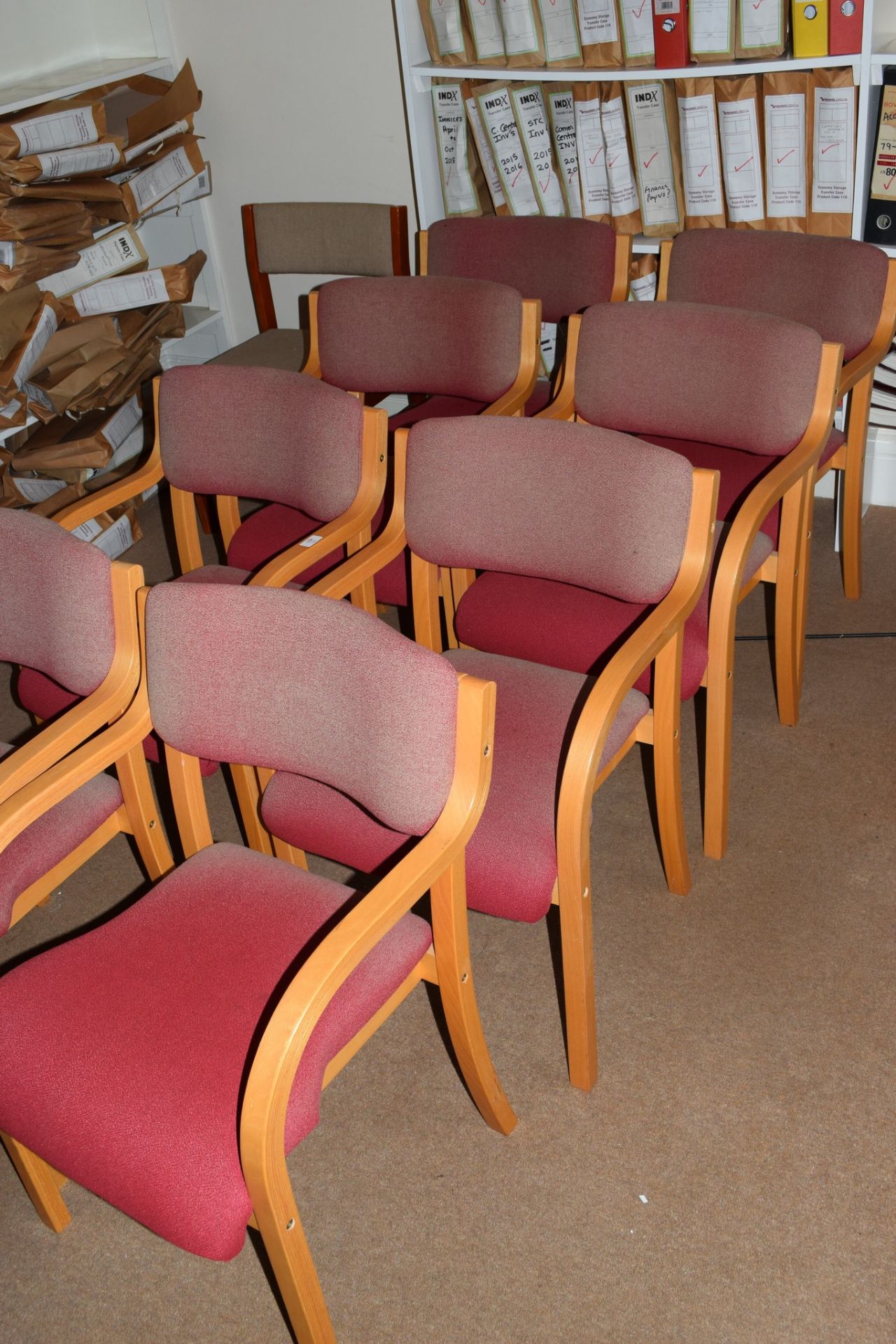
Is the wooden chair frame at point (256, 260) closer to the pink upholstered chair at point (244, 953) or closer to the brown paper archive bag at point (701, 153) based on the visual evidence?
the brown paper archive bag at point (701, 153)

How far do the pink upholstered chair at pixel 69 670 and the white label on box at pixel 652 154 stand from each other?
194 centimetres

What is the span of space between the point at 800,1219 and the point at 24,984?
3.38 feet

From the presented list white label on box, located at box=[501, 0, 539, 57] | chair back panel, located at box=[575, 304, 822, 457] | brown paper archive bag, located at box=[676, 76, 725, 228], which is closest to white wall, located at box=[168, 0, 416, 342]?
white label on box, located at box=[501, 0, 539, 57]

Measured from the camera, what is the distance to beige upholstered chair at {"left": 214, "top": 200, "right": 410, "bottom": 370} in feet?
10.1

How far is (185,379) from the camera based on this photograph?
214 cm

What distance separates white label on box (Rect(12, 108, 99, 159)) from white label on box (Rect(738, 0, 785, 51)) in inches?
61.7

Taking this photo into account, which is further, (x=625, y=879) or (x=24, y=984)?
(x=625, y=879)

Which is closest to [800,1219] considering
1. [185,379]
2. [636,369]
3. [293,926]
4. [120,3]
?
[293,926]

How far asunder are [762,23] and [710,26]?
118 mm

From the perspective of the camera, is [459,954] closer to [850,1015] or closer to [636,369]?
[850,1015]

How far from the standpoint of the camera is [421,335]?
8.08 ft

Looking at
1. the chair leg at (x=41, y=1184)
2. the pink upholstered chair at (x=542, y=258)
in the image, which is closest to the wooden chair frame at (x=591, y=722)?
the chair leg at (x=41, y=1184)

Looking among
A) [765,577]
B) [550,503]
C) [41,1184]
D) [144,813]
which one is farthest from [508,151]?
[41,1184]

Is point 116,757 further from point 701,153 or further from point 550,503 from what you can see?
point 701,153
